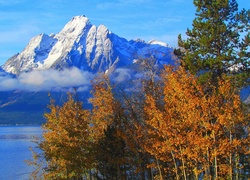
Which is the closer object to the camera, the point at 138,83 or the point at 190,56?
the point at 190,56

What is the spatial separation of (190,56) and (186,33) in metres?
2.79

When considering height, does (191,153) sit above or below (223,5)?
below

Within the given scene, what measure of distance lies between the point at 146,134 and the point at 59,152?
30.6 ft

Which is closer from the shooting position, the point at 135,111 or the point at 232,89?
the point at 232,89

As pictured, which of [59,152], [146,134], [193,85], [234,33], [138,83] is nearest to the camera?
[193,85]

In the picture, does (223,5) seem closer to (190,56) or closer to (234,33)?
(234,33)

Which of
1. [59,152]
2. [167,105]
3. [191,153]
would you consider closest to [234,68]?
[167,105]

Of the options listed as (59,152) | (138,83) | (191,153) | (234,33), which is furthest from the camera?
(138,83)

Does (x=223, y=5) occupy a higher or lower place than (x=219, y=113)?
higher

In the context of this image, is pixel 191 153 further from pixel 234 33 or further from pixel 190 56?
pixel 234 33

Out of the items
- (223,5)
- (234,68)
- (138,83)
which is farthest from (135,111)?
(223,5)

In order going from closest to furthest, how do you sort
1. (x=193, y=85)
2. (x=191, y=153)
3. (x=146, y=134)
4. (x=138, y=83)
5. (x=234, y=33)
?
(x=191, y=153), (x=193, y=85), (x=146, y=134), (x=234, y=33), (x=138, y=83)

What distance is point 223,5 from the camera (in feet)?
114

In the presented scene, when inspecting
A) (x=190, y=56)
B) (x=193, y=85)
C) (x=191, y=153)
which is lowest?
(x=191, y=153)
